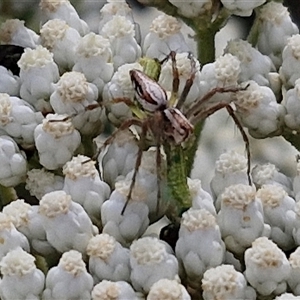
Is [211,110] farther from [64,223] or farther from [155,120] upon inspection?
[64,223]

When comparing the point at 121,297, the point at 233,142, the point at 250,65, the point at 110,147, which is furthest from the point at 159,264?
the point at 233,142

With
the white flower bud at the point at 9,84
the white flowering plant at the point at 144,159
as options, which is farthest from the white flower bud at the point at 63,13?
the white flower bud at the point at 9,84

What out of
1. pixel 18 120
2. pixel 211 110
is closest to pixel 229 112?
pixel 211 110

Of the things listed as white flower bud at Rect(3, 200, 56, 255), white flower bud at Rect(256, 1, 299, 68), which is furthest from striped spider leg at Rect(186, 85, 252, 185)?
white flower bud at Rect(3, 200, 56, 255)

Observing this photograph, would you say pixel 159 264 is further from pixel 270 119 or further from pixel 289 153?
pixel 289 153

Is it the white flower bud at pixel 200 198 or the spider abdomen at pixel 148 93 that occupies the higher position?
the spider abdomen at pixel 148 93

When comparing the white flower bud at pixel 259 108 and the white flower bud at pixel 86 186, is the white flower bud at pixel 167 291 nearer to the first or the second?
the white flower bud at pixel 86 186
